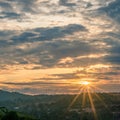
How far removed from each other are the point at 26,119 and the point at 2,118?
10223 millimetres

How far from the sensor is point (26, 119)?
5832 inches

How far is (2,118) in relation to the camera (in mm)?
145875

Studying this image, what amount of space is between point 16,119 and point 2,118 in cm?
597

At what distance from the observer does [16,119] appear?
5733 inches

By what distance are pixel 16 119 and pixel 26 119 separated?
472 cm
